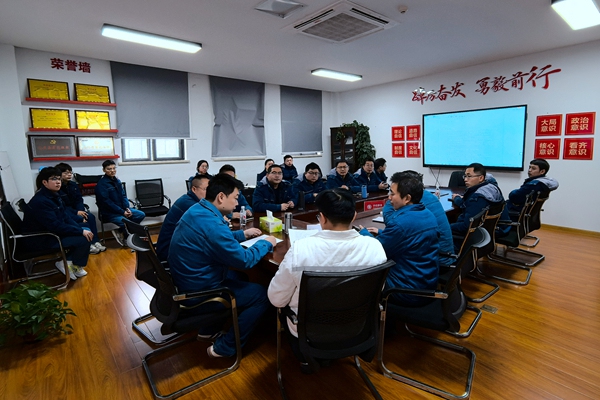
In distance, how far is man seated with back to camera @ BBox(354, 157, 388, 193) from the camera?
5332 mm

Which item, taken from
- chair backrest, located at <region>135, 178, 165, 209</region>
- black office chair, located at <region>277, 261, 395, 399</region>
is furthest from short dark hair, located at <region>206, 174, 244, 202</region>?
chair backrest, located at <region>135, 178, 165, 209</region>

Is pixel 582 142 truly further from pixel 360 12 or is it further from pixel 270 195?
pixel 270 195

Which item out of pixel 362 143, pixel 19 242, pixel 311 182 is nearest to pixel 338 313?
pixel 311 182

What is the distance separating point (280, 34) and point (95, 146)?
346 cm

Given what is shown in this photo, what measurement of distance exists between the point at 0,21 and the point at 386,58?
16.5 feet

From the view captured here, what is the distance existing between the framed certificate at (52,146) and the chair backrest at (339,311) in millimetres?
5102

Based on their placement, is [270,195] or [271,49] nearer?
[270,195]

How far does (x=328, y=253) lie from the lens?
1.49 metres

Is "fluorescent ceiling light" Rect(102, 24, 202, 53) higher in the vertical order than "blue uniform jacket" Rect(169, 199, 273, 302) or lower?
higher

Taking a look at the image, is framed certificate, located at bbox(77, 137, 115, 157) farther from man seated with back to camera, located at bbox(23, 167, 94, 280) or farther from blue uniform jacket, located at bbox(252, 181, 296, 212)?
blue uniform jacket, located at bbox(252, 181, 296, 212)

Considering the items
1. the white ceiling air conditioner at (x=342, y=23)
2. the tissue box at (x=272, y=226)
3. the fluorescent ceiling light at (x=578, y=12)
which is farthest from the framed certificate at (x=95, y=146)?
the fluorescent ceiling light at (x=578, y=12)

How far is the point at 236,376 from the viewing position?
2.02 m

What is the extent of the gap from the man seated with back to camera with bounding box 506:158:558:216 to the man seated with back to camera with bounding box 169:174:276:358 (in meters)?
3.38

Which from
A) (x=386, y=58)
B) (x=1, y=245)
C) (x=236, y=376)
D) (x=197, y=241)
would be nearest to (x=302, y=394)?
(x=236, y=376)
